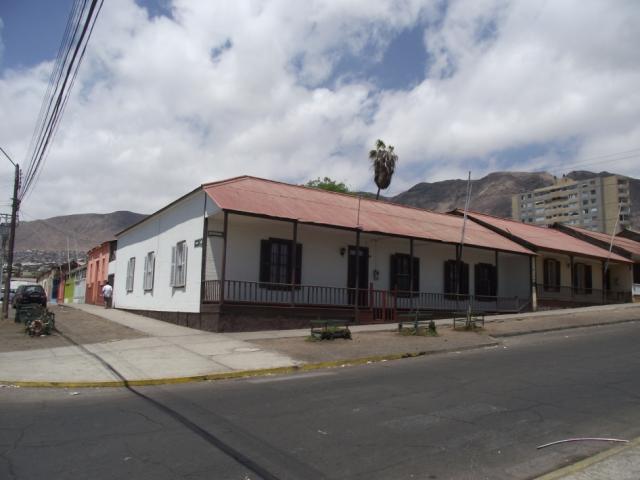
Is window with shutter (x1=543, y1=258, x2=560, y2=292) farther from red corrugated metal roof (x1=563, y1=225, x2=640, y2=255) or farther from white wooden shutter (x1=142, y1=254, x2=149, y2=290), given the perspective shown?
white wooden shutter (x1=142, y1=254, x2=149, y2=290)

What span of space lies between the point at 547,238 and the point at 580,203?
105m

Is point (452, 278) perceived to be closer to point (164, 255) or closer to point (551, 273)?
point (551, 273)

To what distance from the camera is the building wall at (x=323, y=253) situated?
18.3m

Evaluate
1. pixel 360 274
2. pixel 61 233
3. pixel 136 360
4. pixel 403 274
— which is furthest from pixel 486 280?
pixel 61 233

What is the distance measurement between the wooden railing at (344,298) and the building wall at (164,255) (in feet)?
4.14

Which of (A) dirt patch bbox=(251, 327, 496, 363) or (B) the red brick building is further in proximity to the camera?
(B) the red brick building

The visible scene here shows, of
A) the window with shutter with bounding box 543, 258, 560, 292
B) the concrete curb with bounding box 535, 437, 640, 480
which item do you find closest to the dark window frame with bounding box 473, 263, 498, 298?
the window with shutter with bounding box 543, 258, 560, 292

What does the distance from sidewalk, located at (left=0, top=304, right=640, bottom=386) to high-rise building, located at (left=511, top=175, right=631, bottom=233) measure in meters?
90.0

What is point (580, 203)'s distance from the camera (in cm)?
12581

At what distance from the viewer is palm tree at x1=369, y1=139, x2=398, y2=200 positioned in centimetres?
4381

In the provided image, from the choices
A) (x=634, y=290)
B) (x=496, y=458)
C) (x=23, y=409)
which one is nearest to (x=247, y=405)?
(x=23, y=409)

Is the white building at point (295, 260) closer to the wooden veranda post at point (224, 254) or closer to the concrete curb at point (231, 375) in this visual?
the wooden veranda post at point (224, 254)

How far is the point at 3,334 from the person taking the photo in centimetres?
1670

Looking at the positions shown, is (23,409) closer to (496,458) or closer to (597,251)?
(496,458)
